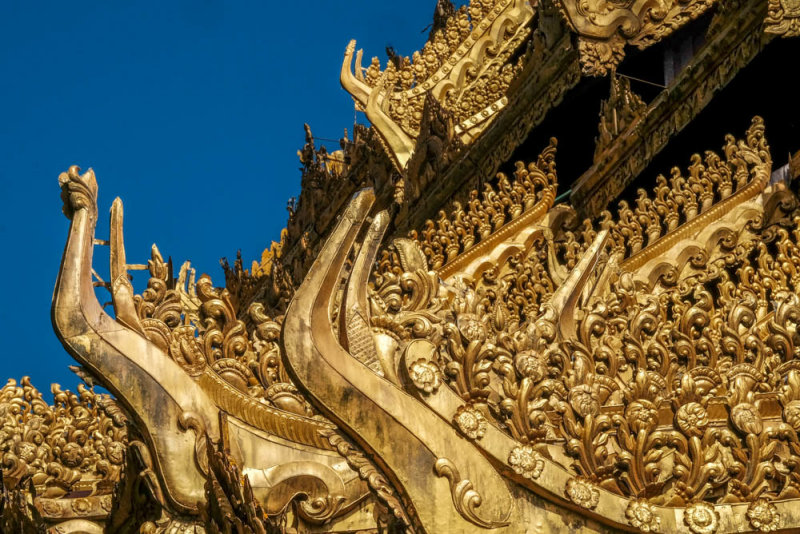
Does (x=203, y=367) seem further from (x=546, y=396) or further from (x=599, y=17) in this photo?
(x=599, y=17)

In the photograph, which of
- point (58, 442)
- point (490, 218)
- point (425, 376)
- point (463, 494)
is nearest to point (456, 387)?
point (425, 376)

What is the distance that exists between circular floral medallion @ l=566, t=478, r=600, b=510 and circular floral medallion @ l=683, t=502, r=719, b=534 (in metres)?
0.31

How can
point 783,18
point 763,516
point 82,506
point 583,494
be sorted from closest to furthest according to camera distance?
point 763,516 → point 583,494 → point 82,506 → point 783,18

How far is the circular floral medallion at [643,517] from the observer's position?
19.4 ft

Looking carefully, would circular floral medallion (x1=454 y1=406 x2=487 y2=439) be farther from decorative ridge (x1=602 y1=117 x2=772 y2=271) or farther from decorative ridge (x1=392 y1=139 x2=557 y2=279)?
decorative ridge (x1=392 y1=139 x2=557 y2=279)

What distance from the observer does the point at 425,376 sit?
624 centimetres

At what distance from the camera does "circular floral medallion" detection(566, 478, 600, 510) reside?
19.5 ft

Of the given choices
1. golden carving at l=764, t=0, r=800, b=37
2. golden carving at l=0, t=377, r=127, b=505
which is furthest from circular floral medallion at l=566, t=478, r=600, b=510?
golden carving at l=764, t=0, r=800, b=37

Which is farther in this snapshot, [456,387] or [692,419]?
[456,387]

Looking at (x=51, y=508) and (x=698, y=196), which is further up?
(x=698, y=196)

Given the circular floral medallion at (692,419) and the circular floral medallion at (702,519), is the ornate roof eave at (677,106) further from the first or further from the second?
the circular floral medallion at (702,519)

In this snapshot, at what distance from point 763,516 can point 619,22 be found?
807 cm

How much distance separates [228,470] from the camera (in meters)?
6.73

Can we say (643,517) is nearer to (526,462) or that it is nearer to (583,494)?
(583,494)
